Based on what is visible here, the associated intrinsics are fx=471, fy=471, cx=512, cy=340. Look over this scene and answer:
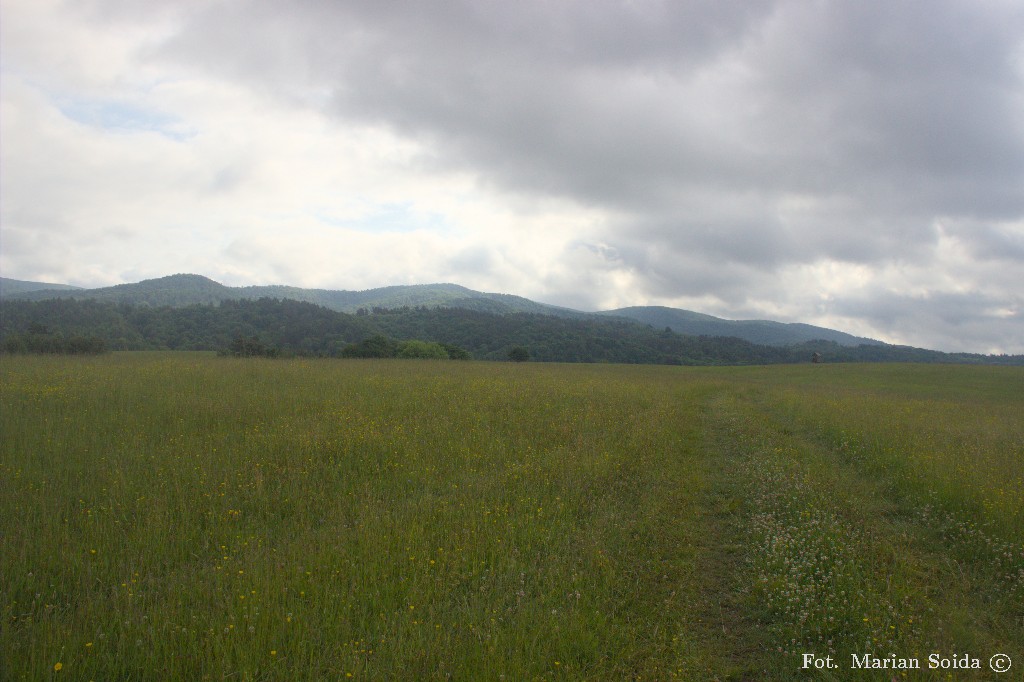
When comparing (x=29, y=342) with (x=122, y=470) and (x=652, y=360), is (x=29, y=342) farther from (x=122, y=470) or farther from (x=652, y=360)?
(x=652, y=360)

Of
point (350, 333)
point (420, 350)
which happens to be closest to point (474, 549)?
point (420, 350)

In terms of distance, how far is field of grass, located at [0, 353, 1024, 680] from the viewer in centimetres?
401

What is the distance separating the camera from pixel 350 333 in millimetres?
81188

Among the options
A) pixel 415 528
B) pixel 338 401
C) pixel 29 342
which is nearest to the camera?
pixel 415 528

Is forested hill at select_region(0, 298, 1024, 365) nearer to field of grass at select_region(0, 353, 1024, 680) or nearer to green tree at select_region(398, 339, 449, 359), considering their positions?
green tree at select_region(398, 339, 449, 359)

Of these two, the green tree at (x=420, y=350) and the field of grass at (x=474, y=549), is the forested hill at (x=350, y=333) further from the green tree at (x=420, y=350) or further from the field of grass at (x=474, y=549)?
the field of grass at (x=474, y=549)

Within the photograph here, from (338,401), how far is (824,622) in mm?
12463

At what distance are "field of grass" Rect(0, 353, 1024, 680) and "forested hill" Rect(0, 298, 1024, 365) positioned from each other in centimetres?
3067

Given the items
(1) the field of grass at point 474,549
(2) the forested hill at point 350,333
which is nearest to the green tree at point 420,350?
(2) the forested hill at point 350,333

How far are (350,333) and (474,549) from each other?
263 feet

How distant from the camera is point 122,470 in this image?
24.6ft

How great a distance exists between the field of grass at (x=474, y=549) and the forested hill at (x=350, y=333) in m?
30.7

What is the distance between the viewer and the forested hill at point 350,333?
56.3 meters

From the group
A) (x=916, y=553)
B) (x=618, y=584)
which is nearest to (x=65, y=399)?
(x=618, y=584)
